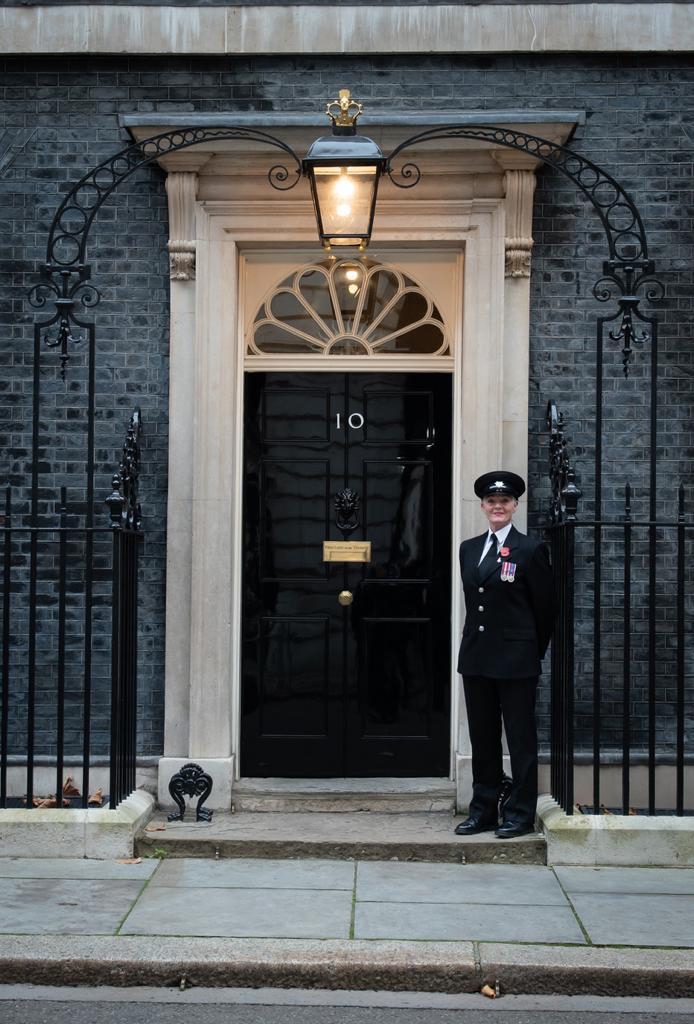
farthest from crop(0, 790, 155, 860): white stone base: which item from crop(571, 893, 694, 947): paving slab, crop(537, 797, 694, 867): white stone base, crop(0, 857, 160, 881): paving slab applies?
crop(571, 893, 694, 947): paving slab

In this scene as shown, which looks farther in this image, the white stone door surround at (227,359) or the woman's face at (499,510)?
the white stone door surround at (227,359)

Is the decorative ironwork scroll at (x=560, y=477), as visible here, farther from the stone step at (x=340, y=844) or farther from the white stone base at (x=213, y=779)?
the white stone base at (x=213, y=779)

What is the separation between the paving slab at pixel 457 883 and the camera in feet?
21.0

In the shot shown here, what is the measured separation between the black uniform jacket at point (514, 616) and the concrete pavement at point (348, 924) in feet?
3.41

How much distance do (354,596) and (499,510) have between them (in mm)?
1352

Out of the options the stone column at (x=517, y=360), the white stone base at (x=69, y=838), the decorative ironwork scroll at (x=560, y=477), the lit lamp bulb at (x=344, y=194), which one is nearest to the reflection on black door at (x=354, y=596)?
→ the stone column at (x=517, y=360)

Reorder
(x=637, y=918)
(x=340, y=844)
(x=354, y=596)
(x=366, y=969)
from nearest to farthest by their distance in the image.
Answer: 1. (x=366, y=969)
2. (x=637, y=918)
3. (x=340, y=844)
4. (x=354, y=596)

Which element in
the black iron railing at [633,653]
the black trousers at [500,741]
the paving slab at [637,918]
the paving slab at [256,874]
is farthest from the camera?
the black iron railing at [633,653]

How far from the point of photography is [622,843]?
6.97m

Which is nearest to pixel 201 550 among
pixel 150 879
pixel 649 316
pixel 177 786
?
pixel 177 786

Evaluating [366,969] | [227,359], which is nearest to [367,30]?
[227,359]

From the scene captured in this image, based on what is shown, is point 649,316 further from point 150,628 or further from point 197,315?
point 150,628

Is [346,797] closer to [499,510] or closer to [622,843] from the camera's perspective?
[622,843]

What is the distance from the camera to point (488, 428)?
8.05m
